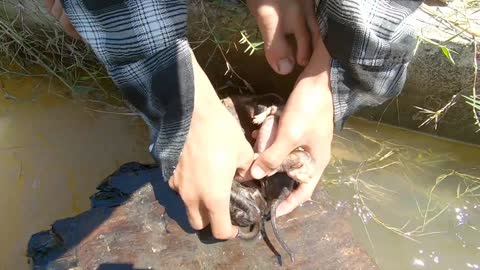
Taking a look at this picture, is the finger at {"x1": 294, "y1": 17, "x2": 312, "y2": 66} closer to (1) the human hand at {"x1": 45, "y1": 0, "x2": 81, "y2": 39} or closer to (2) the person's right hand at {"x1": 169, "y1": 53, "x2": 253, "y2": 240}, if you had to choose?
(2) the person's right hand at {"x1": 169, "y1": 53, "x2": 253, "y2": 240}

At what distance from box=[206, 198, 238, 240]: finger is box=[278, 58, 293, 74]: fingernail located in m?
0.53

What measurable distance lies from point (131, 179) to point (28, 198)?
0.55 m

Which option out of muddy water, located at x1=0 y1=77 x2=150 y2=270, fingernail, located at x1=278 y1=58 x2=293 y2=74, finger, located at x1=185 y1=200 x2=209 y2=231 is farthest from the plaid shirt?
muddy water, located at x1=0 y1=77 x2=150 y2=270

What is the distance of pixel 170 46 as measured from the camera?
1.53 meters

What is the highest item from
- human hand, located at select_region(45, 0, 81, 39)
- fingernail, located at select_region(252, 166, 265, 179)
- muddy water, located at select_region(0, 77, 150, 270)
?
human hand, located at select_region(45, 0, 81, 39)

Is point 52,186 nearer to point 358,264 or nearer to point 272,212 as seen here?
point 272,212

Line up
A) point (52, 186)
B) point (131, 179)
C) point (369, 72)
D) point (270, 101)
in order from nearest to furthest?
1. point (369, 72)
2. point (131, 179)
3. point (270, 101)
4. point (52, 186)

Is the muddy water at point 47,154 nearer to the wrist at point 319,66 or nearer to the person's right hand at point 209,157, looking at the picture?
the person's right hand at point 209,157

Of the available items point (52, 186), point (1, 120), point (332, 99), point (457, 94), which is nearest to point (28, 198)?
point (52, 186)

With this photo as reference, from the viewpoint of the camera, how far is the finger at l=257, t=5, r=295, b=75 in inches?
71.9

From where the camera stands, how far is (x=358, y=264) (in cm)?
189

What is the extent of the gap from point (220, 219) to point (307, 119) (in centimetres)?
40

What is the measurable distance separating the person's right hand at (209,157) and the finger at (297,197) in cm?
27

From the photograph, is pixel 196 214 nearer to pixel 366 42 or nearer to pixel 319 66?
pixel 319 66
